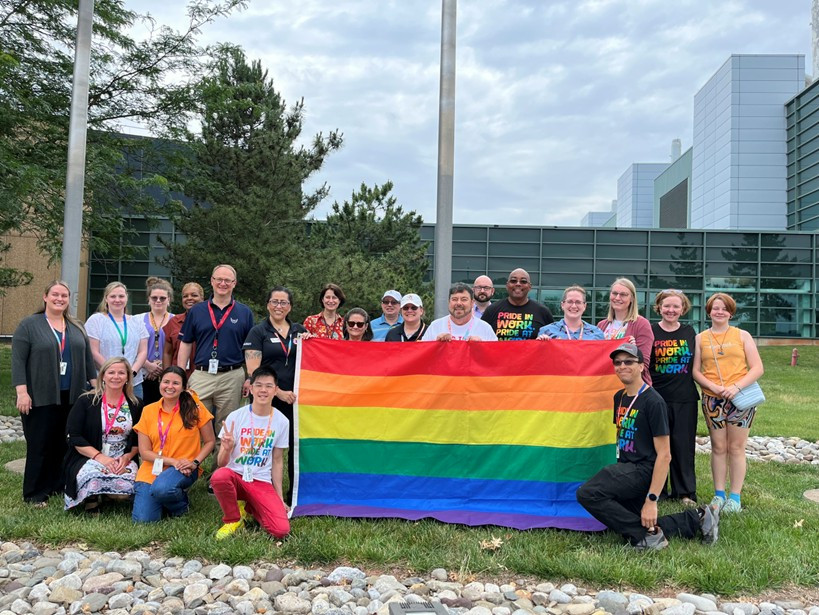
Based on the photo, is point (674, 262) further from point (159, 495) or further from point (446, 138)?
point (159, 495)

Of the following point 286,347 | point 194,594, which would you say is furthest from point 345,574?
point 286,347

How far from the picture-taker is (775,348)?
1185 inches

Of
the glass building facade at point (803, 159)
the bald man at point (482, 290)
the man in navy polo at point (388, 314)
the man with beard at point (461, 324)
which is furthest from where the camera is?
the glass building facade at point (803, 159)

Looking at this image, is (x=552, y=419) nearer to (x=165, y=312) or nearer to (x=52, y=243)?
(x=165, y=312)

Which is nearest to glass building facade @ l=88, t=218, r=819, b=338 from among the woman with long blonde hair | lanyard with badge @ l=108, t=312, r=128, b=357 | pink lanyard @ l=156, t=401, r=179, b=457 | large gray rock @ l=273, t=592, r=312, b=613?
lanyard with badge @ l=108, t=312, r=128, b=357

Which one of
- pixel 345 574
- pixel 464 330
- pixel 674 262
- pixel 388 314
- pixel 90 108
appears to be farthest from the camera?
pixel 674 262

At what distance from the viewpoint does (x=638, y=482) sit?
4871mm

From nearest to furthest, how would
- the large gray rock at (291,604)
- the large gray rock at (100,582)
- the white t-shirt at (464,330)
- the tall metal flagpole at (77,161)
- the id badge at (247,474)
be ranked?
the large gray rock at (291,604) → the large gray rock at (100,582) → the id badge at (247,474) → the white t-shirt at (464,330) → the tall metal flagpole at (77,161)

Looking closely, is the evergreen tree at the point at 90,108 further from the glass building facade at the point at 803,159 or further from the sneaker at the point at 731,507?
the glass building facade at the point at 803,159

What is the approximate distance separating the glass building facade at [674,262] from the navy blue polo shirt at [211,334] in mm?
25806

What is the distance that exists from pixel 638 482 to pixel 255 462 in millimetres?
2959

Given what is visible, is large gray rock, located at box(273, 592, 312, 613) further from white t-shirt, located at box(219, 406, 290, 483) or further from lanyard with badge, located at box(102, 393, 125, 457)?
lanyard with badge, located at box(102, 393, 125, 457)

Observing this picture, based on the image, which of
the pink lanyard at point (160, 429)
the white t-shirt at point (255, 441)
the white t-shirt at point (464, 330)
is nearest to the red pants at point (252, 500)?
the white t-shirt at point (255, 441)

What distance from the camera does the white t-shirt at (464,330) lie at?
20.1 feet
